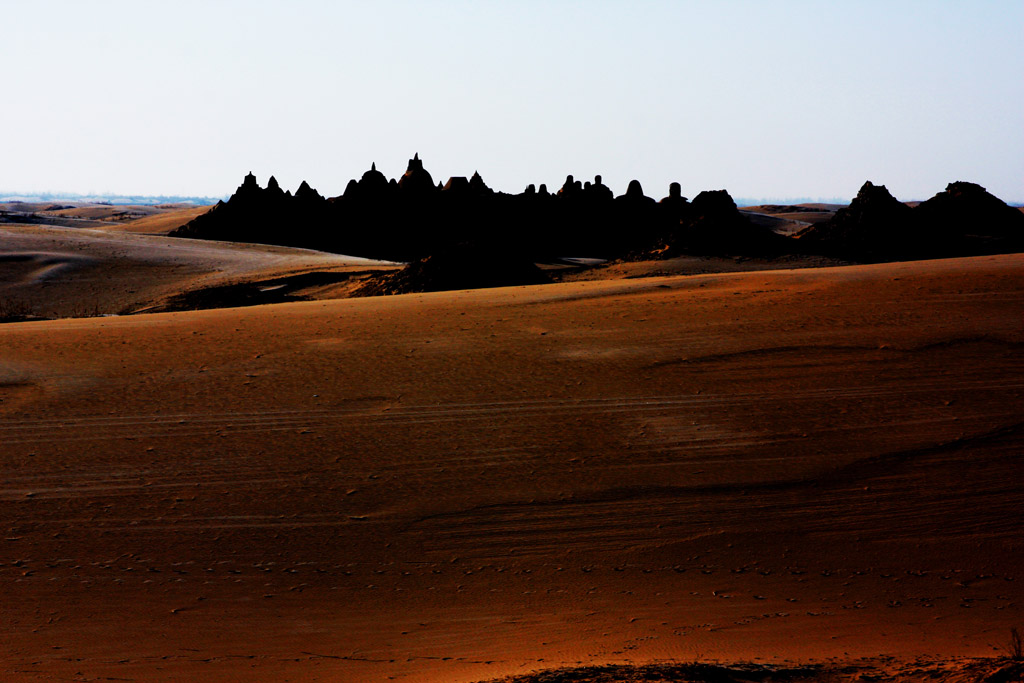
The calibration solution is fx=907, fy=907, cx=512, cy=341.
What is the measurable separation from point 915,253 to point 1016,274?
14.8 meters

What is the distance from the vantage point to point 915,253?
86.2 feet

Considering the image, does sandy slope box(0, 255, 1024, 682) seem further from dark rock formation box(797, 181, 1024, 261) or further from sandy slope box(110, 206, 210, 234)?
sandy slope box(110, 206, 210, 234)

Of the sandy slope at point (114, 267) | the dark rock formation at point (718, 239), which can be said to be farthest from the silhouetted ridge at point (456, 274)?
the dark rock formation at point (718, 239)

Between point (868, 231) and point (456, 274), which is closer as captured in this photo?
point (456, 274)

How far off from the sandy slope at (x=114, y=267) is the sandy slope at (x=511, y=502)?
13.2 m

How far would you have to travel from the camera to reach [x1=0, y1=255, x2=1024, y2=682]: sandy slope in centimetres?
451

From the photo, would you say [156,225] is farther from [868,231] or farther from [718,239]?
[868,231]

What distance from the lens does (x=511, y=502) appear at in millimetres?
5969

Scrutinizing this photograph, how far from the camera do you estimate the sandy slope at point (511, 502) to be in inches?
177

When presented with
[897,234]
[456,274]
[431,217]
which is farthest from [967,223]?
[431,217]

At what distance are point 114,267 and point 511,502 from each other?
906 inches

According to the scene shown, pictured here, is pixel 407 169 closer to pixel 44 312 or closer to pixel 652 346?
pixel 44 312

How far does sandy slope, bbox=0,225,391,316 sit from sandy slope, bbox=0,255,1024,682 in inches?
521

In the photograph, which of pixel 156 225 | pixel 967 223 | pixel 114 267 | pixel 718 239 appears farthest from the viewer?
pixel 156 225
